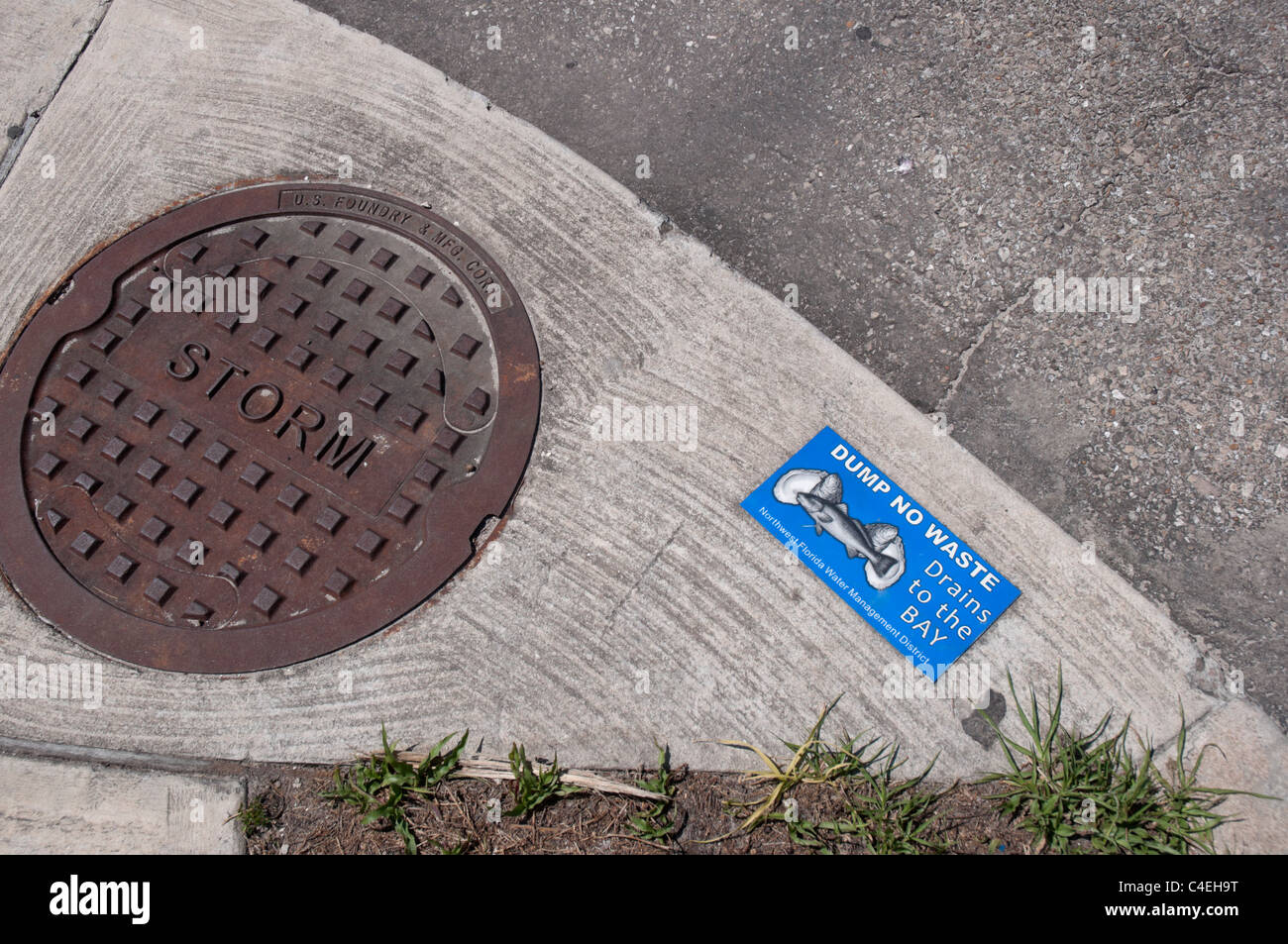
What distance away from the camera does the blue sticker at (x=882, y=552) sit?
2.80 metres

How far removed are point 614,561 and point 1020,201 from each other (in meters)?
1.96

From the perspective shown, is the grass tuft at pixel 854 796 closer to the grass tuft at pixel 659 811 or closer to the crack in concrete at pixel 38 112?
the grass tuft at pixel 659 811

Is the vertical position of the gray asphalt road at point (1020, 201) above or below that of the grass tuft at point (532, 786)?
above

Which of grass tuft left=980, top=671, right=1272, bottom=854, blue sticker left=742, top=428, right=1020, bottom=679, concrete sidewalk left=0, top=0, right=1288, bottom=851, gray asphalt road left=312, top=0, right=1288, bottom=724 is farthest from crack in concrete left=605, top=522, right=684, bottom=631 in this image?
grass tuft left=980, top=671, right=1272, bottom=854

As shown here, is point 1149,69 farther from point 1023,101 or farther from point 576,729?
point 576,729

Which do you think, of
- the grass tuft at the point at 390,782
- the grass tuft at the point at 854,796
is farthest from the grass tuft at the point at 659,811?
the grass tuft at the point at 390,782

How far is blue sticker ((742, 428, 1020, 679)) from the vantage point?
9.20 feet

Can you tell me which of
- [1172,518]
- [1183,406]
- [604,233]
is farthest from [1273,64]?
[604,233]

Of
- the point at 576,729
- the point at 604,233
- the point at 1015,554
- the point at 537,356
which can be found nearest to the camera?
the point at 576,729

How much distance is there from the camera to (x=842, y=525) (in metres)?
2.93

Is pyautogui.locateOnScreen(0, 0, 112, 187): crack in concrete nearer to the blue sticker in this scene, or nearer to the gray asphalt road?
the gray asphalt road

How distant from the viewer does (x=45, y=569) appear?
9.71 ft

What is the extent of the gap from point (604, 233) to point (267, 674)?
73.6 inches

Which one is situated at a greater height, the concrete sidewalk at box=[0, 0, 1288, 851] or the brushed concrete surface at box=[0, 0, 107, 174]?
the brushed concrete surface at box=[0, 0, 107, 174]
